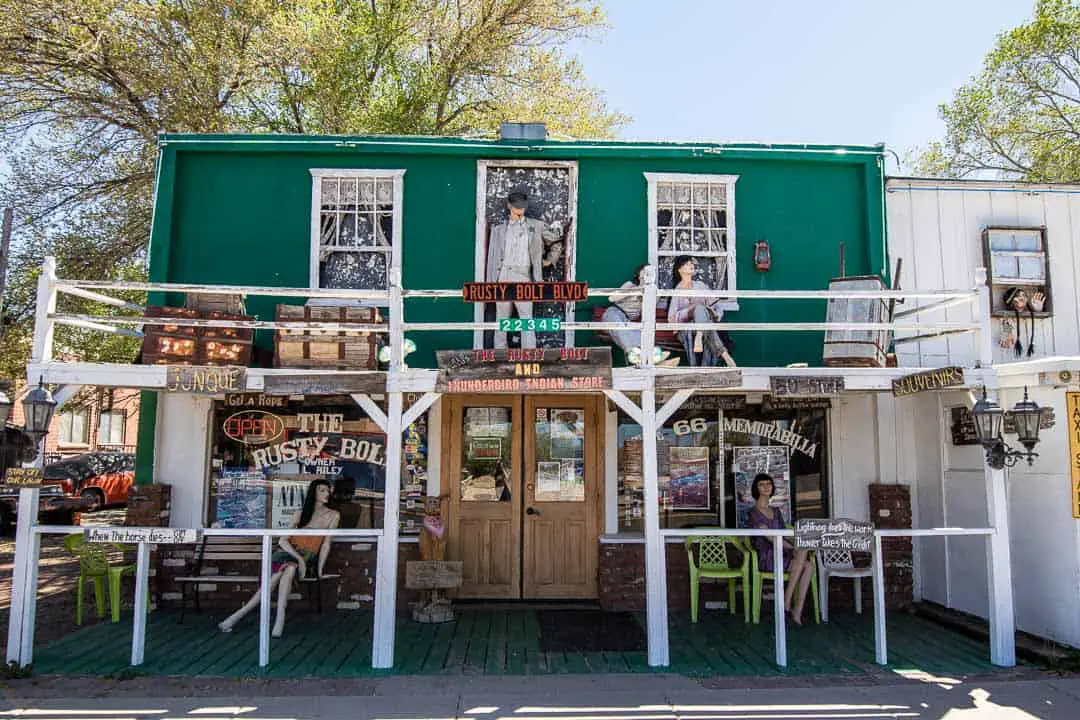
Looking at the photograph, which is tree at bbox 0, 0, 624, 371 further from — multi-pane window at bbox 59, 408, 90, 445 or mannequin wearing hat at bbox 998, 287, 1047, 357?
multi-pane window at bbox 59, 408, 90, 445

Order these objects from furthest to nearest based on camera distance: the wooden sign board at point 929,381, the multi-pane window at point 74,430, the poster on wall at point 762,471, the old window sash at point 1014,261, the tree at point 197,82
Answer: the multi-pane window at point 74,430
the tree at point 197,82
the old window sash at point 1014,261
the poster on wall at point 762,471
the wooden sign board at point 929,381

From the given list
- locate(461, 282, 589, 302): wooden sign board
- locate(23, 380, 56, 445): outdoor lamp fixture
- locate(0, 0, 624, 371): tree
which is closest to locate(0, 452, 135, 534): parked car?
locate(0, 0, 624, 371): tree

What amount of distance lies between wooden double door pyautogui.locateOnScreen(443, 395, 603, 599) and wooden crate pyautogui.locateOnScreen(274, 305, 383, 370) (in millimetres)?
1529

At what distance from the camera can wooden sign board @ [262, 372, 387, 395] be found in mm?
6945

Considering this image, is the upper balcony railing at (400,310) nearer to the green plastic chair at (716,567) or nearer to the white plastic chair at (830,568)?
the green plastic chair at (716,567)

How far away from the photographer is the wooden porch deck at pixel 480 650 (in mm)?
6488

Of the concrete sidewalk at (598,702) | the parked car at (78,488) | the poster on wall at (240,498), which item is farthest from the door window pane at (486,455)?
the parked car at (78,488)

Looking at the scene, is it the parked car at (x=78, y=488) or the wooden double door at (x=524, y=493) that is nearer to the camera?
the wooden double door at (x=524, y=493)

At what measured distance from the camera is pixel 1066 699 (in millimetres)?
5824

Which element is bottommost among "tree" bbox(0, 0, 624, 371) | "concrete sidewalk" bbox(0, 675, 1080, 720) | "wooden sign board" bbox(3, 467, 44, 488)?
"concrete sidewalk" bbox(0, 675, 1080, 720)

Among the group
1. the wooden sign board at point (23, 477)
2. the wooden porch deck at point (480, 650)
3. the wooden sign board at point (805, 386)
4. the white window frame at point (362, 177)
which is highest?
the white window frame at point (362, 177)

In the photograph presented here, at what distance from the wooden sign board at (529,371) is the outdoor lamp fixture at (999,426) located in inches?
123

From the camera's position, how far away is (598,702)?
5723mm

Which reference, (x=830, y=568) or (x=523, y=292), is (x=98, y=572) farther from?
(x=830, y=568)
